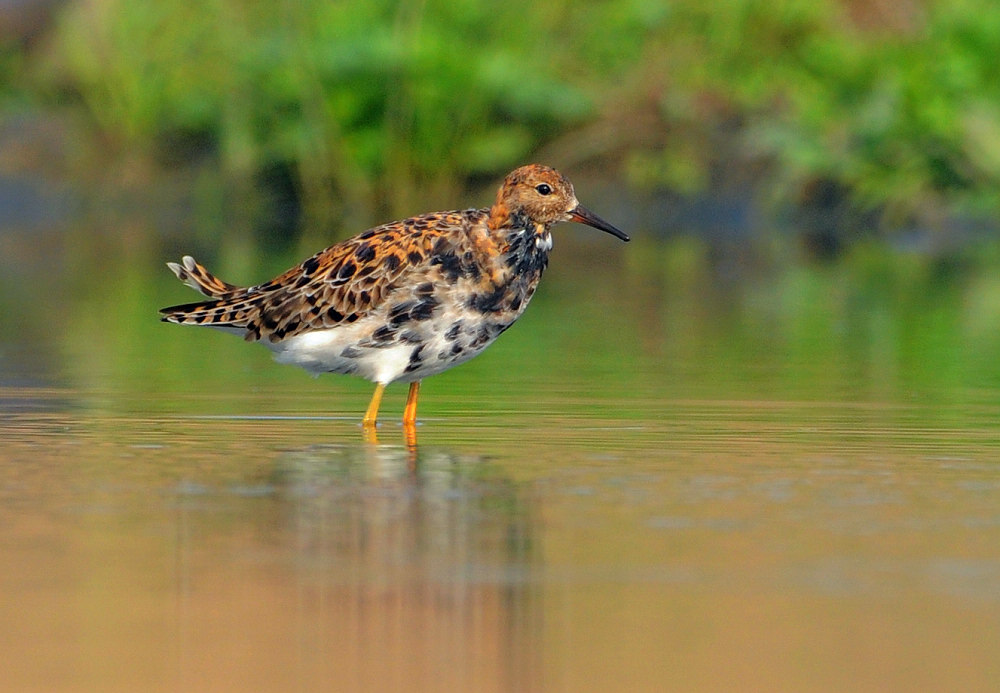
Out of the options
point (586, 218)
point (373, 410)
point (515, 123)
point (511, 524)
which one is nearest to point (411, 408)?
point (373, 410)

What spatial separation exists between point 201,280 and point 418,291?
1.59m

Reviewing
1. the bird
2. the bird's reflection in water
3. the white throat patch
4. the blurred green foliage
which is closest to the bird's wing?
the bird

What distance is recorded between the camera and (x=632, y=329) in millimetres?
13484

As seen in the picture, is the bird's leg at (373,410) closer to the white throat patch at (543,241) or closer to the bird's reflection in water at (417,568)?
the white throat patch at (543,241)

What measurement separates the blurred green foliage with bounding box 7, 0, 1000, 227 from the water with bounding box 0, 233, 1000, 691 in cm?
1165

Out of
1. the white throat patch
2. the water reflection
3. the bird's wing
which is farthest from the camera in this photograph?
the white throat patch

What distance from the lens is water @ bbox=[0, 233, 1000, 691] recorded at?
479cm

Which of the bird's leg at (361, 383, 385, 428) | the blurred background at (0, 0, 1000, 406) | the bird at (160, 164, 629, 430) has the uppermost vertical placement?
the blurred background at (0, 0, 1000, 406)

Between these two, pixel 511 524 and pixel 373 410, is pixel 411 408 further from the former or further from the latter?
pixel 511 524

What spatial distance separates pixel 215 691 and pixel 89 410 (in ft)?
15.7

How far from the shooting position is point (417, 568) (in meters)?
5.63

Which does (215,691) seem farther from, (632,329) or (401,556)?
(632,329)

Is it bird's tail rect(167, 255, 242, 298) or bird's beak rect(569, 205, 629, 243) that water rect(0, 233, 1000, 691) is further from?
bird's beak rect(569, 205, 629, 243)

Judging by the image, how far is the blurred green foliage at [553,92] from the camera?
23266 mm
